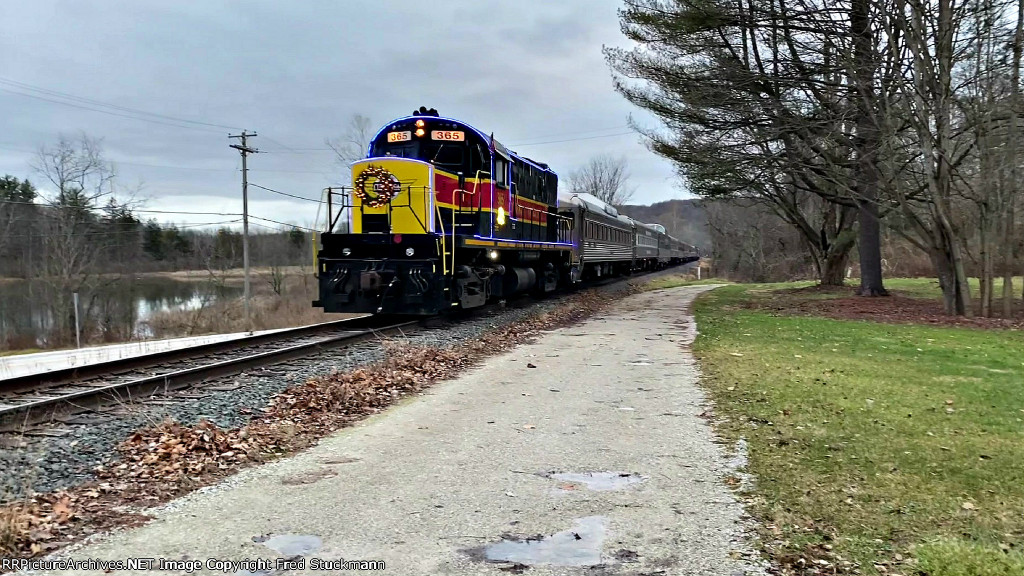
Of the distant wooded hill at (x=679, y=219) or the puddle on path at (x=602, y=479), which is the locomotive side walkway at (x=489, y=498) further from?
the distant wooded hill at (x=679, y=219)

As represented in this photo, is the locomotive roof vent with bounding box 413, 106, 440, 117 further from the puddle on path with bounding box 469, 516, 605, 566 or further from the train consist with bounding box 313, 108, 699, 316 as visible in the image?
the puddle on path with bounding box 469, 516, 605, 566

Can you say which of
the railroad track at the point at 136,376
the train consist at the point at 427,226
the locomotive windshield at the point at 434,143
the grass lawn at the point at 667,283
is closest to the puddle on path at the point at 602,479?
the railroad track at the point at 136,376

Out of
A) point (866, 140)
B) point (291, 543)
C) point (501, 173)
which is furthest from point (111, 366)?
point (866, 140)

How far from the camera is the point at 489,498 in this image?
463 centimetres

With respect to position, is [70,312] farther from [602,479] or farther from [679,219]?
[679,219]

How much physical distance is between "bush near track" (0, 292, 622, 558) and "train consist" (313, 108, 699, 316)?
3.21 m

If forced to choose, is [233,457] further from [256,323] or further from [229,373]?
[256,323]

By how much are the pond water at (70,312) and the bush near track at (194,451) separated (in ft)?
98.0

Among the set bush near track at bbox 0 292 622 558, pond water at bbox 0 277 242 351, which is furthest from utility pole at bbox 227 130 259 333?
bush near track at bbox 0 292 622 558

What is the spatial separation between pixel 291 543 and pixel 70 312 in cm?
4345

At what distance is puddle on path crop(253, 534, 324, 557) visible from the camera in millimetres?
3711

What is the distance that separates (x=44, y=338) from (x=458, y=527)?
1542 inches

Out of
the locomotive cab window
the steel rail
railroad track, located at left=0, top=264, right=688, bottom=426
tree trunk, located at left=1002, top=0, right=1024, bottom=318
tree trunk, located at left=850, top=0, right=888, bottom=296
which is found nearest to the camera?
railroad track, located at left=0, top=264, right=688, bottom=426

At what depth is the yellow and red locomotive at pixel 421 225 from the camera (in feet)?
42.1
